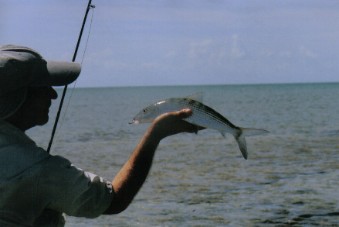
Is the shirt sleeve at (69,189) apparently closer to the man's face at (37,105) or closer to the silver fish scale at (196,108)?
the man's face at (37,105)

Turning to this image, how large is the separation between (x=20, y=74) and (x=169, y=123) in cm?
76

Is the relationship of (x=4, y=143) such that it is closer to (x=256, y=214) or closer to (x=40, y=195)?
(x=40, y=195)

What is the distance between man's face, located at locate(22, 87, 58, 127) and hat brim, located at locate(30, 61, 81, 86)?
3.2 inches

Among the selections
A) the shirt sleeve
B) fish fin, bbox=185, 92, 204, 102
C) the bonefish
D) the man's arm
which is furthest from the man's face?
fish fin, bbox=185, 92, 204, 102

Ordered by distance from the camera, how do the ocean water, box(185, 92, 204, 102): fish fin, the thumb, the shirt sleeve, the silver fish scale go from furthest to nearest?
the ocean water < box(185, 92, 204, 102): fish fin < the silver fish scale < the thumb < the shirt sleeve

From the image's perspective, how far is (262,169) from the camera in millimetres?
19359

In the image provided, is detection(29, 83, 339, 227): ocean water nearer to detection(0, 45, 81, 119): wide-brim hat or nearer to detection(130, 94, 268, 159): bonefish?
detection(130, 94, 268, 159): bonefish

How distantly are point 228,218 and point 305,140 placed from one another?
17.3 m

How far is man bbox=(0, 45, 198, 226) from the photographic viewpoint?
8.50ft

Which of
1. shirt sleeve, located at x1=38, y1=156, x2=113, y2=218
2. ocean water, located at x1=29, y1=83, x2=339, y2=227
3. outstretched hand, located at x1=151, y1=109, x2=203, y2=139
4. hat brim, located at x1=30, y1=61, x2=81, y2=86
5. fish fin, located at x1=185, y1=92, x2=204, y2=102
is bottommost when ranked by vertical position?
ocean water, located at x1=29, y1=83, x2=339, y2=227

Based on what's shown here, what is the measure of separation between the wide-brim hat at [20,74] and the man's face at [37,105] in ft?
0.21

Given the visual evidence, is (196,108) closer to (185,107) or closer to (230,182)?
(185,107)

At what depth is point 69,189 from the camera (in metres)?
2.61

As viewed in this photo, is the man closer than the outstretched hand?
Yes
